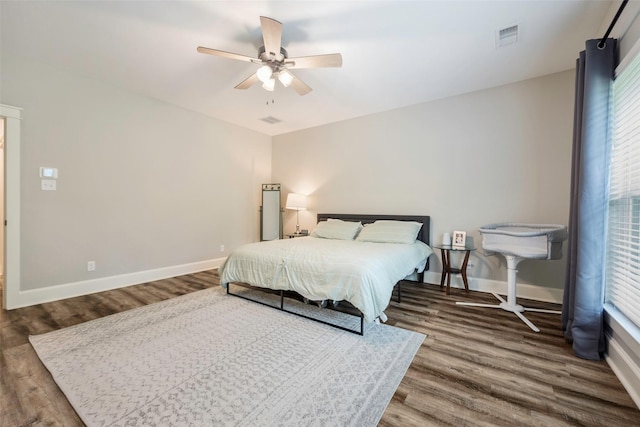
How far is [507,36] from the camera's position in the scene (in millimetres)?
2461

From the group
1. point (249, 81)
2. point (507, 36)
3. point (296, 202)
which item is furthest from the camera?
point (296, 202)

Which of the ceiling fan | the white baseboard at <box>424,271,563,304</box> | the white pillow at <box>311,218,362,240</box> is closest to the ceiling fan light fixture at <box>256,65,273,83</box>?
the ceiling fan

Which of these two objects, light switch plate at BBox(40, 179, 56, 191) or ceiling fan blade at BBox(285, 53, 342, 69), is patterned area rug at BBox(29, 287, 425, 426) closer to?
light switch plate at BBox(40, 179, 56, 191)

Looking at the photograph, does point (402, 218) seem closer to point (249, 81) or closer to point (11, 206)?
point (249, 81)

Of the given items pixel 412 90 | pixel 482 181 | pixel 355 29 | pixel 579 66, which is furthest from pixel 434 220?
pixel 355 29

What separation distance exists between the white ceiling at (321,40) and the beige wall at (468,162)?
14.0 inches

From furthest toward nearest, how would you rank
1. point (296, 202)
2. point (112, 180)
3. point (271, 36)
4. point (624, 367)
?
point (296, 202), point (112, 180), point (271, 36), point (624, 367)

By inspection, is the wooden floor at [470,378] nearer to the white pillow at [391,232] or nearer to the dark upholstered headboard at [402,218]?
the white pillow at [391,232]

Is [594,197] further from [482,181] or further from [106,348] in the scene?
[106,348]

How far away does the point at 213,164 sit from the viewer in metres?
4.73

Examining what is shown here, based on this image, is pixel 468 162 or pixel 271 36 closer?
pixel 271 36

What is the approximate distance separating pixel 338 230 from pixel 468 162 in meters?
2.09

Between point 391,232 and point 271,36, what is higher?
point 271,36

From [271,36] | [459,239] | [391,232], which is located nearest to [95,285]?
[271,36]
